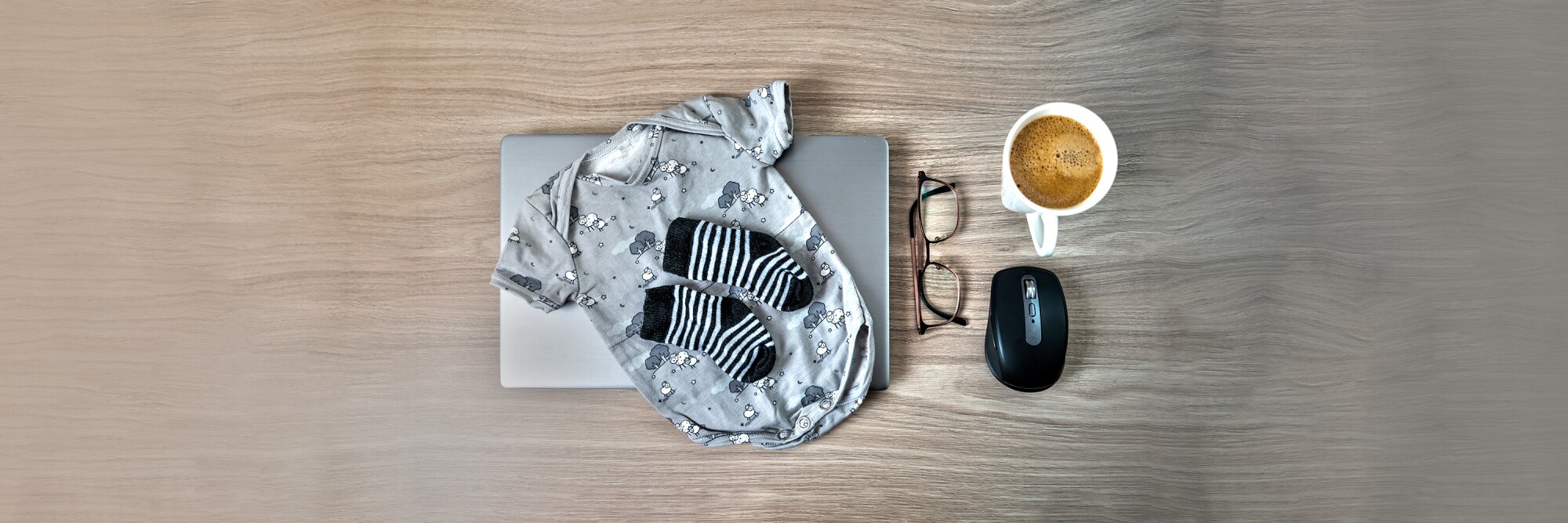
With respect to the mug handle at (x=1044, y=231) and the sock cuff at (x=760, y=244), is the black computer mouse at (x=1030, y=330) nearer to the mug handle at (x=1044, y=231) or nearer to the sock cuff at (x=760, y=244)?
the mug handle at (x=1044, y=231)

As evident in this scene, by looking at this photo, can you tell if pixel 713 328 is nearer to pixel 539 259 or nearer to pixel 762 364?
pixel 762 364

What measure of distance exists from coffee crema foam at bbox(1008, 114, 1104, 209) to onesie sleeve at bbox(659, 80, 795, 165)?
9.6 inches

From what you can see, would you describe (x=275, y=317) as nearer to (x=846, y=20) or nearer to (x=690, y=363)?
(x=690, y=363)

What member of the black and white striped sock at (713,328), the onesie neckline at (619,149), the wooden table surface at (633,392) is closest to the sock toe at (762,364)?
the black and white striped sock at (713,328)

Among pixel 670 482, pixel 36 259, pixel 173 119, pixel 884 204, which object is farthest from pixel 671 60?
pixel 36 259

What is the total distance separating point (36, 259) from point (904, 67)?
1.06m

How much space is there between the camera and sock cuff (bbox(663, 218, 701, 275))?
0.68m

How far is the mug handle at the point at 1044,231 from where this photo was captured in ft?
2.11

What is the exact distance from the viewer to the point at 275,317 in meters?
0.76

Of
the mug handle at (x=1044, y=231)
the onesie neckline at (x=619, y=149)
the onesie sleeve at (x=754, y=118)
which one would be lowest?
the mug handle at (x=1044, y=231)

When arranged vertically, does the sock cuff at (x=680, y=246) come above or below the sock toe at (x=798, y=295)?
above

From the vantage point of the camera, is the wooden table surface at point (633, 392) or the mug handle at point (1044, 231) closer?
the mug handle at point (1044, 231)

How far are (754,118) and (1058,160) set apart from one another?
1.06ft

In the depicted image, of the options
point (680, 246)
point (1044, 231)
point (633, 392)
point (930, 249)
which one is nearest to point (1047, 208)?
point (1044, 231)
